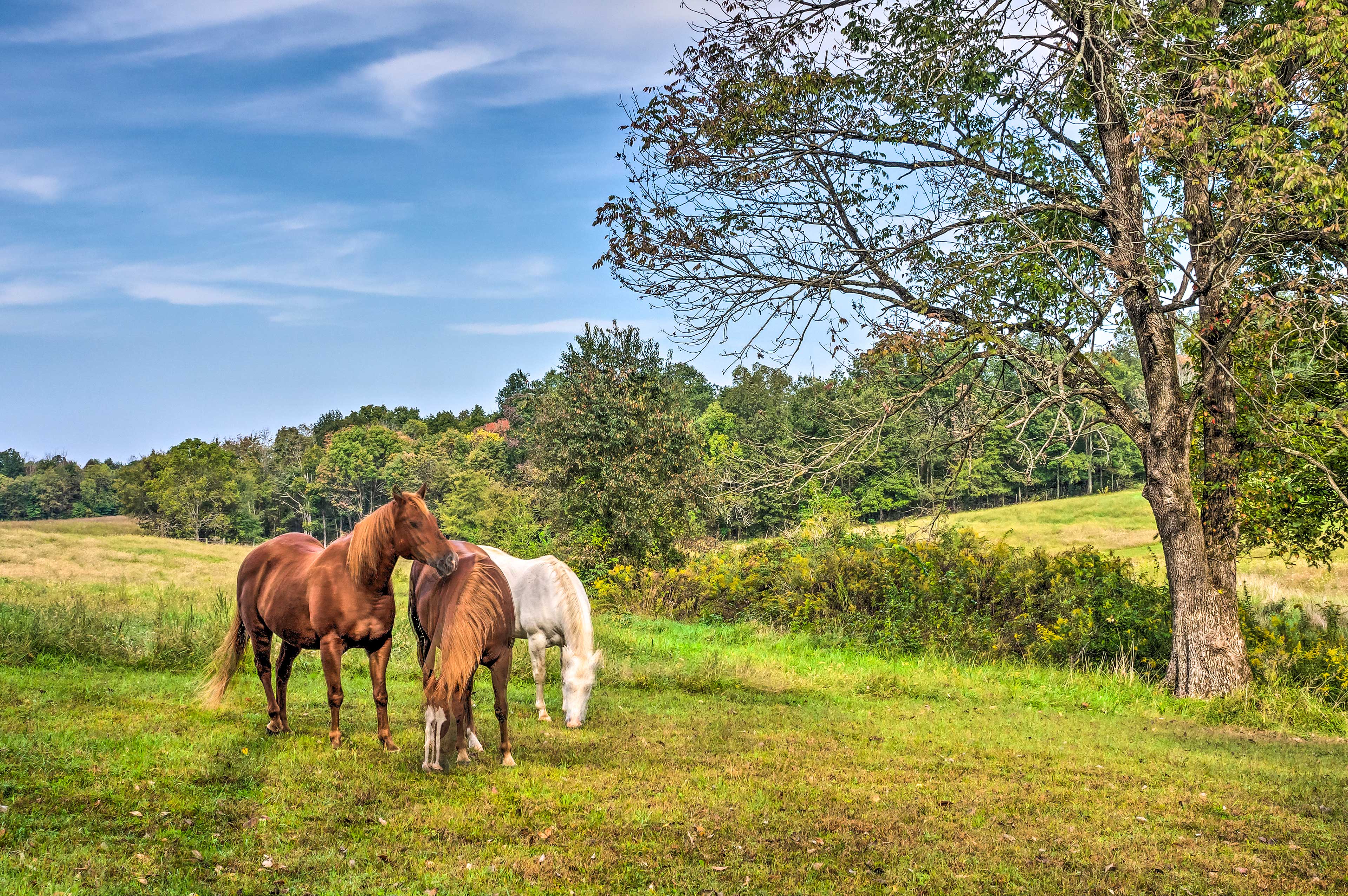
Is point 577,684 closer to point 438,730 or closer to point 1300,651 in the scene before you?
point 438,730

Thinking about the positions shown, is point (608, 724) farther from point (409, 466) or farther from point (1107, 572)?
point (409, 466)

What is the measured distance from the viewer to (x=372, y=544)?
6.52 m

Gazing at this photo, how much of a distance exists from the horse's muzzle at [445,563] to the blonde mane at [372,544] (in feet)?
1.33

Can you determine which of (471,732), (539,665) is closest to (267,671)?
(471,732)

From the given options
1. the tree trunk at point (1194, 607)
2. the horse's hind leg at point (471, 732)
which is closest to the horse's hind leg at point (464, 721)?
the horse's hind leg at point (471, 732)

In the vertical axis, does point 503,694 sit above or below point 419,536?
below

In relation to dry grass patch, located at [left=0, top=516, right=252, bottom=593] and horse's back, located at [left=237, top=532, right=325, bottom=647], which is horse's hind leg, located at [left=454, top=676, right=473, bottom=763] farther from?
dry grass patch, located at [left=0, top=516, right=252, bottom=593]

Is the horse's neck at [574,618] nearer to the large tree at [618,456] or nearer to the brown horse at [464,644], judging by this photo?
the brown horse at [464,644]

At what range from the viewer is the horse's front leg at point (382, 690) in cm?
666

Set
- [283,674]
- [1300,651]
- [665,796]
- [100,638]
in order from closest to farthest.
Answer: [665,796] → [283,674] → [100,638] → [1300,651]

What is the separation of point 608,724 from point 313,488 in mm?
68981

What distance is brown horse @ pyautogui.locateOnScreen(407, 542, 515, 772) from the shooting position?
20.4 feet

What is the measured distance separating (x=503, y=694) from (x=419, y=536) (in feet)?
4.54

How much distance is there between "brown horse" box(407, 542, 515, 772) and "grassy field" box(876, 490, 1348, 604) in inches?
380
